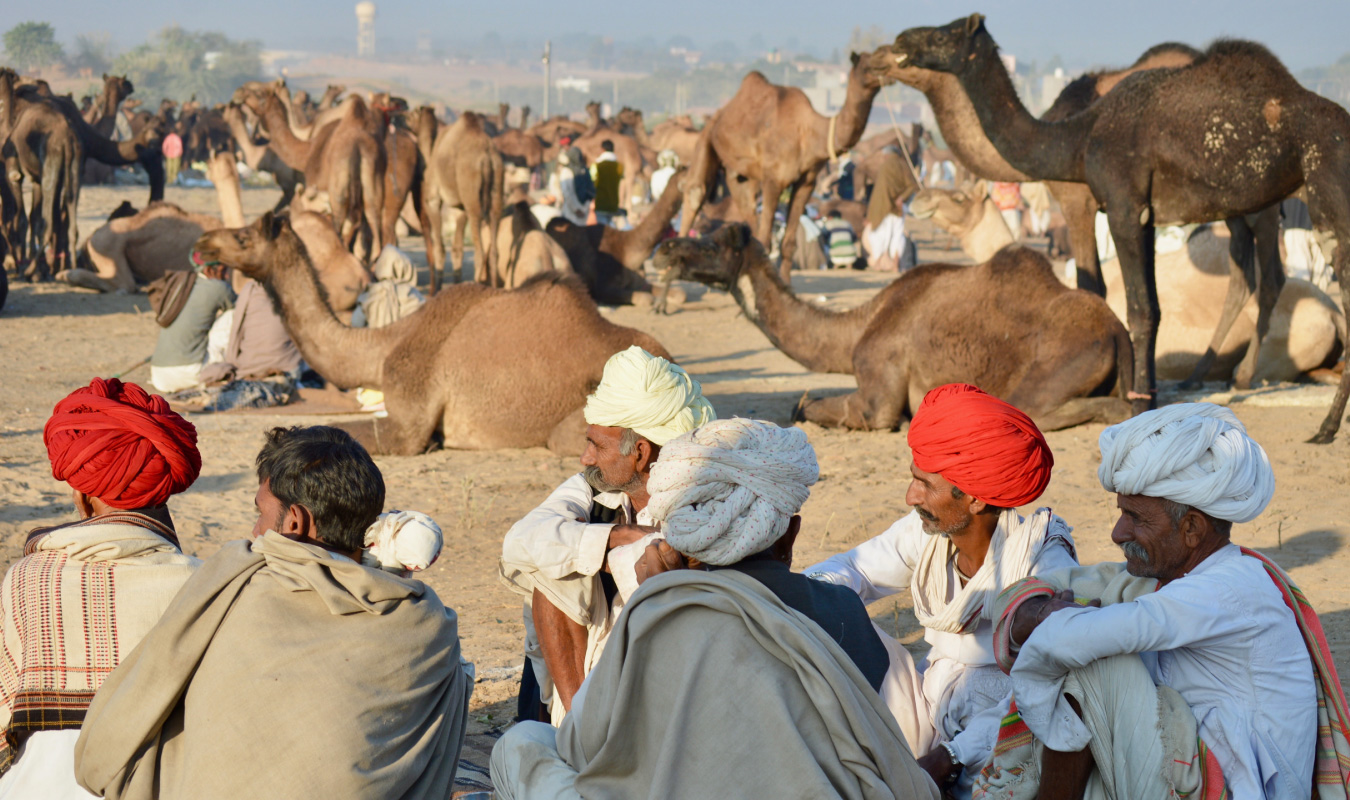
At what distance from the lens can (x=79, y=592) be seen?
100 inches

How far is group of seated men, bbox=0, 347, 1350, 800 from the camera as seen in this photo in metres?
2.06

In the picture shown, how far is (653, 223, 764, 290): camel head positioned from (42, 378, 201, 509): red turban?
19.5 feet

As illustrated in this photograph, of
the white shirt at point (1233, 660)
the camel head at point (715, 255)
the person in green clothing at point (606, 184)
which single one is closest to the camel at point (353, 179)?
the person in green clothing at point (606, 184)

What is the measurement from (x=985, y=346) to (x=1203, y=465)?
5.37 meters

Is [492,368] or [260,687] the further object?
[492,368]

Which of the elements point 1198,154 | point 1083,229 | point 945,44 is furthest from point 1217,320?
point 945,44

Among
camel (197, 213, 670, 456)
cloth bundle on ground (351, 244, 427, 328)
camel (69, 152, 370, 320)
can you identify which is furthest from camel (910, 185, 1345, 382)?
camel (69, 152, 370, 320)

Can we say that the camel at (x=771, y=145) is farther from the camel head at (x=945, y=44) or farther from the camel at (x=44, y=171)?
the camel at (x=44, y=171)

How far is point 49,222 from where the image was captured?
15688 millimetres

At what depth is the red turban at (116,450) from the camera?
268 centimetres

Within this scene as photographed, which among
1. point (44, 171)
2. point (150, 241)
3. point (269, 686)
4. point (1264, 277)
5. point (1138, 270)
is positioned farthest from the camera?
point (44, 171)

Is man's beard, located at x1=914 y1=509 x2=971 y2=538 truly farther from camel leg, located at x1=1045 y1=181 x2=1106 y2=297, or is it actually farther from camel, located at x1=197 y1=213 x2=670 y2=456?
camel leg, located at x1=1045 y1=181 x2=1106 y2=297

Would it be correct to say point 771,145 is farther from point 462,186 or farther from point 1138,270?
point 1138,270

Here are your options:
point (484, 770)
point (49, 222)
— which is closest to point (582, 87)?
point (49, 222)
